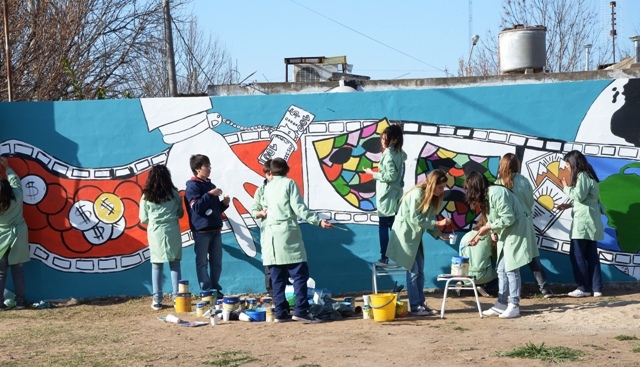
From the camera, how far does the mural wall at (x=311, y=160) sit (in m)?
11.1

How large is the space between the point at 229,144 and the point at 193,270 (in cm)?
175

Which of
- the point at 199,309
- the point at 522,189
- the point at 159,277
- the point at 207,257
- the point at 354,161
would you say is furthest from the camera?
the point at 354,161

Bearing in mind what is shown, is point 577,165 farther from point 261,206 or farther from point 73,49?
point 73,49

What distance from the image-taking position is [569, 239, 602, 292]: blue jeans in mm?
10555

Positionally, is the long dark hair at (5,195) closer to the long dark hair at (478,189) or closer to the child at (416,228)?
the child at (416,228)

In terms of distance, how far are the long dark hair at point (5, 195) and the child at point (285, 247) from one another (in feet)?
12.1

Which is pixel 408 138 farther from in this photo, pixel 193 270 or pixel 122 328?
pixel 122 328

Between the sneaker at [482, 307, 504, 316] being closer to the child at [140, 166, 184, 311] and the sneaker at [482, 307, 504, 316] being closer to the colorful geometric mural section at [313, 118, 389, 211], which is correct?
the colorful geometric mural section at [313, 118, 389, 211]

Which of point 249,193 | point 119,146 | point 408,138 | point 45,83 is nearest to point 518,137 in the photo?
point 408,138

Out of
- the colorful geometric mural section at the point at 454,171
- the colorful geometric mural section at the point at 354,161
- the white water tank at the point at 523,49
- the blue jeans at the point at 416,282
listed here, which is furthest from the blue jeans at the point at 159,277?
the white water tank at the point at 523,49

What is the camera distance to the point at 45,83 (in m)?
19.5

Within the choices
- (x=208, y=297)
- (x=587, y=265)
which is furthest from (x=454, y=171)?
(x=208, y=297)

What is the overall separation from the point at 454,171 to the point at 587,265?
6.66 feet

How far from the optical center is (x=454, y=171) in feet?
36.7
